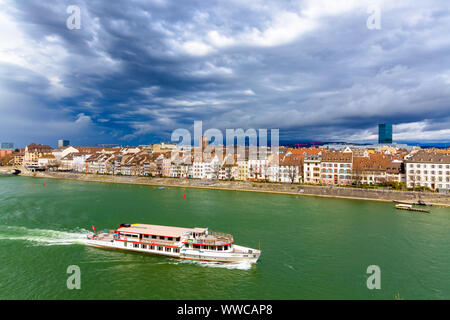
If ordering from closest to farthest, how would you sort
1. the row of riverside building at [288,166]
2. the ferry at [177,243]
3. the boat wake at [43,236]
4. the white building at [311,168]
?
1. the ferry at [177,243]
2. the boat wake at [43,236]
3. the row of riverside building at [288,166]
4. the white building at [311,168]

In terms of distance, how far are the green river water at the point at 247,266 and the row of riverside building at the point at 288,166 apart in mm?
25459

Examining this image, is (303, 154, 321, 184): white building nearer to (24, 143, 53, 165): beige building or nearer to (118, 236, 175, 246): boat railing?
(118, 236, 175, 246): boat railing

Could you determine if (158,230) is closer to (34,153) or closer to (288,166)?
(288,166)

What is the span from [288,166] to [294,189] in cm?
1423

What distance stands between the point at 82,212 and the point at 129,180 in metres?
55.0

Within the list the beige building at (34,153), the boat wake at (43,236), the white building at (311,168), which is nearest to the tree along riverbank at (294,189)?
the white building at (311,168)

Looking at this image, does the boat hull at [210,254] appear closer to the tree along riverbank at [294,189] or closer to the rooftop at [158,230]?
the rooftop at [158,230]

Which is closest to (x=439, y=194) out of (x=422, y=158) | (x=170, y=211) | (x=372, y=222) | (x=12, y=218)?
(x=422, y=158)

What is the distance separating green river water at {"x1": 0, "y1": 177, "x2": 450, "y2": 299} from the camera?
70.2ft

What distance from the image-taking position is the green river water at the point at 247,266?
843 inches

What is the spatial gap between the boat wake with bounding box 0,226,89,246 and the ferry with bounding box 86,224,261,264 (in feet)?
8.95
